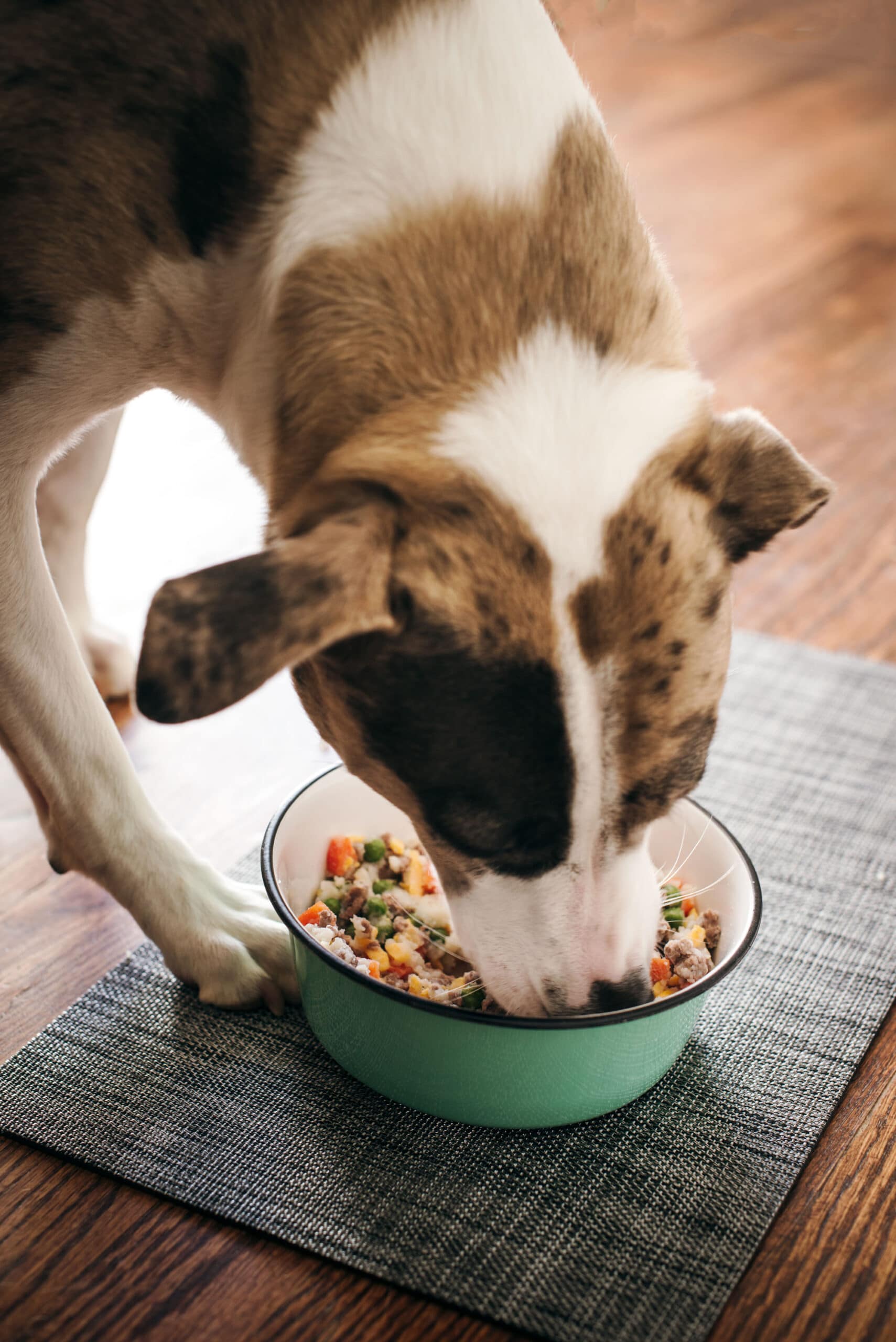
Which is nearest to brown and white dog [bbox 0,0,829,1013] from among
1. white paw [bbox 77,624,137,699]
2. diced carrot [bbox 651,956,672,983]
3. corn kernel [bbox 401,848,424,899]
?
diced carrot [bbox 651,956,672,983]

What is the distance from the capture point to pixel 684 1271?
4.10 ft

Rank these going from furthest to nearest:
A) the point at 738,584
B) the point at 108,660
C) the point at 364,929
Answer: the point at 738,584 → the point at 108,660 → the point at 364,929

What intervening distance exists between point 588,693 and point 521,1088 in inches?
17.4

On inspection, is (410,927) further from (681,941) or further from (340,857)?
(681,941)

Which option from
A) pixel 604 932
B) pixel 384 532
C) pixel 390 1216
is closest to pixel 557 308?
pixel 384 532

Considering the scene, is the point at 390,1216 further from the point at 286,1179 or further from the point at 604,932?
the point at 604,932

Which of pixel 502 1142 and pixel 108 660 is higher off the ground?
pixel 108 660

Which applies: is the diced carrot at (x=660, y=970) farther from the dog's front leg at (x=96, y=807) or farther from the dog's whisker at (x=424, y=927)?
the dog's front leg at (x=96, y=807)

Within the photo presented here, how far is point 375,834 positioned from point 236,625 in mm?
670

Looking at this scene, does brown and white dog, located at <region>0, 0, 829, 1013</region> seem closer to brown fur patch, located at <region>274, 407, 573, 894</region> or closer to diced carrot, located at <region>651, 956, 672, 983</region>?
brown fur patch, located at <region>274, 407, 573, 894</region>

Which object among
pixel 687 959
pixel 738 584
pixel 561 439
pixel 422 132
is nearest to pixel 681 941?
pixel 687 959

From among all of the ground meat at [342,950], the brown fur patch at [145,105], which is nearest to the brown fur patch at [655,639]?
the ground meat at [342,950]

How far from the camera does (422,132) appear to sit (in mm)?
1221

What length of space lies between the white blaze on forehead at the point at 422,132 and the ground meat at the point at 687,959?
2.67ft
